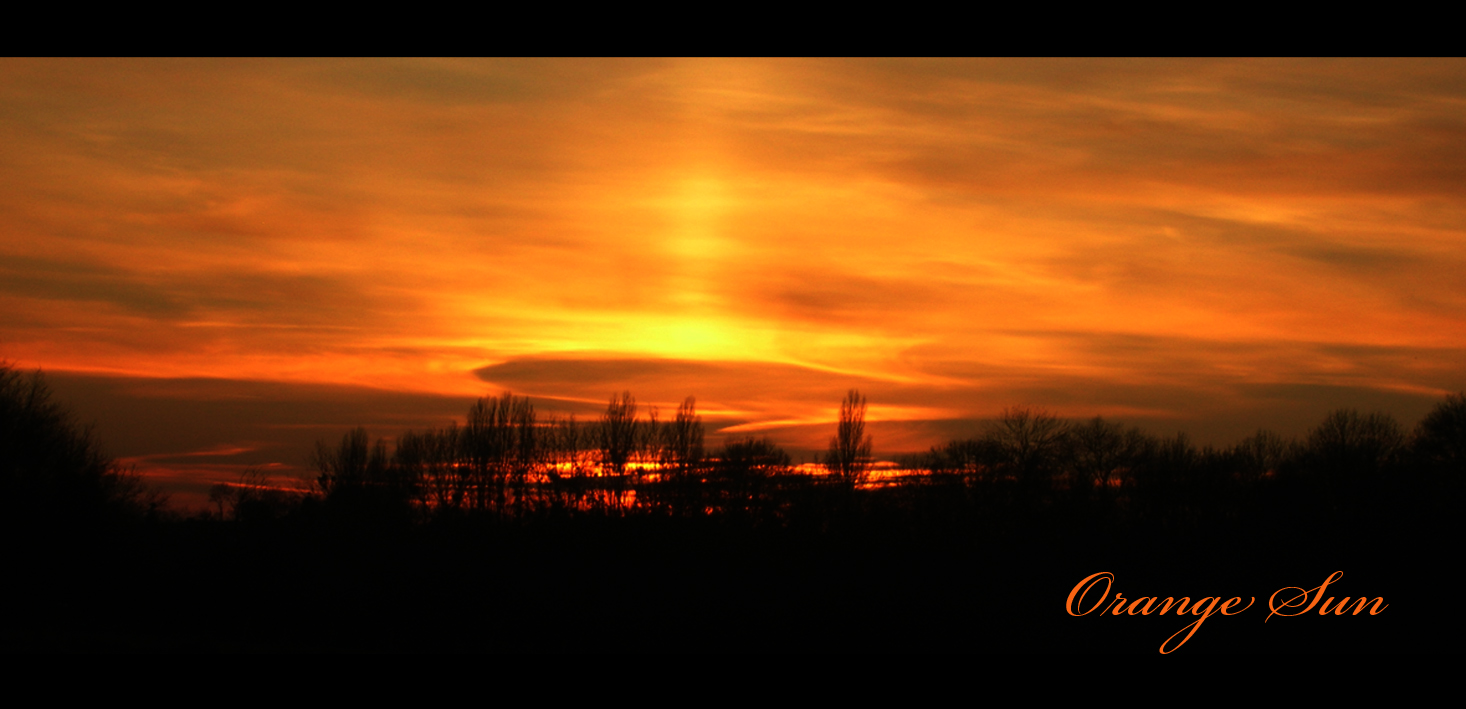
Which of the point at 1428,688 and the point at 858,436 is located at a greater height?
the point at 858,436

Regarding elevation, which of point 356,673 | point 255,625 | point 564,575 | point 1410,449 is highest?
point 1410,449

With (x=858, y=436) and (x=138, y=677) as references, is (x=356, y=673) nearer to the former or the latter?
(x=138, y=677)

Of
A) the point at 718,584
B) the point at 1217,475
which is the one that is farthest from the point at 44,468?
the point at 1217,475

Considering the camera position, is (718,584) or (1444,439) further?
(1444,439)

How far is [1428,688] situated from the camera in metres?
15.2

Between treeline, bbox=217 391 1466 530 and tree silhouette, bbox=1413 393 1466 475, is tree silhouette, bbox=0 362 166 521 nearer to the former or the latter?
treeline, bbox=217 391 1466 530

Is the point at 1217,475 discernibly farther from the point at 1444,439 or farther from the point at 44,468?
the point at 44,468

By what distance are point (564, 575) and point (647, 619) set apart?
5017 mm

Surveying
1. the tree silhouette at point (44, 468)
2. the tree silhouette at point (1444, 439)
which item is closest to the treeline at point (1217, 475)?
the tree silhouette at point (1444, 439)

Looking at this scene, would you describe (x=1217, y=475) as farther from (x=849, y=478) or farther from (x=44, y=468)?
(x=44, y=468)

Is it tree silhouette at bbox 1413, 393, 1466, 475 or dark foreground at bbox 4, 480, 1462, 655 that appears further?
tree silhouette at bbox 1413, 393, 1466, 475

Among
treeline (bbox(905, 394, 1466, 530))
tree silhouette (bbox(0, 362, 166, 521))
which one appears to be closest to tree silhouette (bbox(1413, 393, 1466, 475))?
treeline (bbox(905, 394, 1466, 530))
